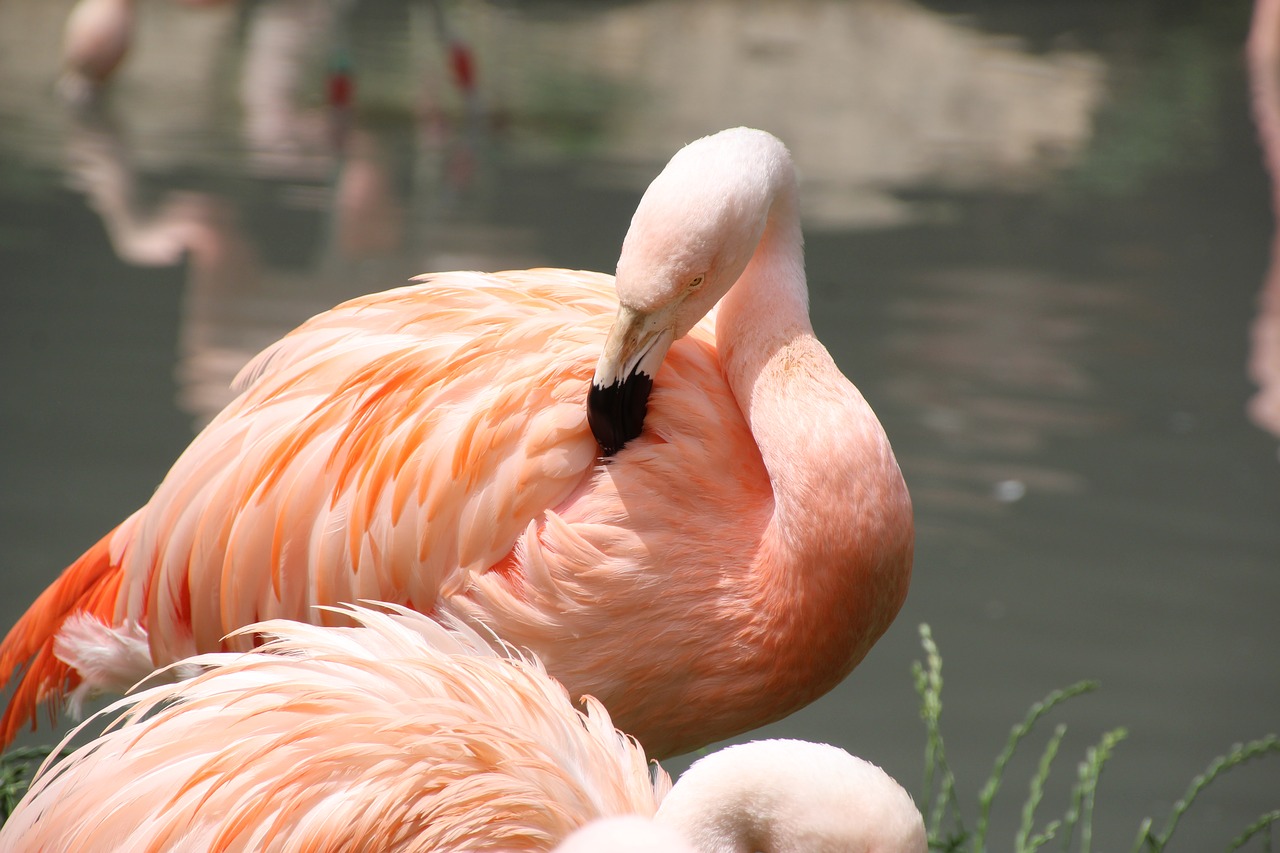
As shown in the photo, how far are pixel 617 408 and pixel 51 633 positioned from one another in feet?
4.27

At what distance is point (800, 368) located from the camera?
92.0 inches

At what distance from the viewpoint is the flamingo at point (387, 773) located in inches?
59.4

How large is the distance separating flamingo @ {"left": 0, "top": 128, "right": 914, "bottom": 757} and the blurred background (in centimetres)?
147

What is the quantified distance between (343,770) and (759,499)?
3.01 ft

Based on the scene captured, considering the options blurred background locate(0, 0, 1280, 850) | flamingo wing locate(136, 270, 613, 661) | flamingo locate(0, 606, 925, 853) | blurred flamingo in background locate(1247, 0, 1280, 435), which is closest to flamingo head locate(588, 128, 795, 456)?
flamingo wing locate(136, 270, 613, 661)

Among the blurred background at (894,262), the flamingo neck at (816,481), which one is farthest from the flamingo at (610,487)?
the blurred background at (894,262)

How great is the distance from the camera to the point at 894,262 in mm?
6918

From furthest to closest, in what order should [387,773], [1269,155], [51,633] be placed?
[1269,155] → [51,633] → [387,773]

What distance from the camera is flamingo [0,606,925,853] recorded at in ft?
4.95

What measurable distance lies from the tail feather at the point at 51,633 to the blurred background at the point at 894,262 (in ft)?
4.03

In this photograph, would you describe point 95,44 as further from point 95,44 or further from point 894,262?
point 894,262

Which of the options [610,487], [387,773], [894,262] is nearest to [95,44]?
[894,262]

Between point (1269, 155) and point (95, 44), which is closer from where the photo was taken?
point (1269, 155)

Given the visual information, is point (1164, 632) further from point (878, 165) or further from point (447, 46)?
point (447, 46)
